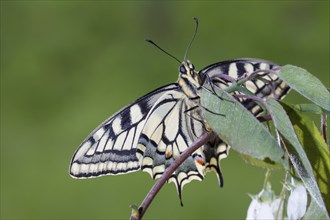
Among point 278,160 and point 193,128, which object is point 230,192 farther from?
point 278,160

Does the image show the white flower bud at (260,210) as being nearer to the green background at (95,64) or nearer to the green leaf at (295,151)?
the green leaf at (295,151)

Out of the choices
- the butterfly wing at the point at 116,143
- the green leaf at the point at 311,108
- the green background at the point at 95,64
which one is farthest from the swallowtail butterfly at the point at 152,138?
the green background at the point at 95,64

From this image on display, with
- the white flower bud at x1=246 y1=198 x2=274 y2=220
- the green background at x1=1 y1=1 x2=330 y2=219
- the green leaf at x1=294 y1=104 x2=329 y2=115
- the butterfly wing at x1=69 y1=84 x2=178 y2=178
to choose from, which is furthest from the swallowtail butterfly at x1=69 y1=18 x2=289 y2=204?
the green background at x1=1 y1=1 x2=330 y2=219

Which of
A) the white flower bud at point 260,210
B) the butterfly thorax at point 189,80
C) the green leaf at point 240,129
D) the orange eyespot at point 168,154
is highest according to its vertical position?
the butterfly thorax at point 189,80

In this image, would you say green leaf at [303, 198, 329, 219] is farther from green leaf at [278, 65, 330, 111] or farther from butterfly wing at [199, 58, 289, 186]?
butterfly wing at [199, 58, 289, 186]

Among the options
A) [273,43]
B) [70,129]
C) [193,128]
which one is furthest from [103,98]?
[193,128]
